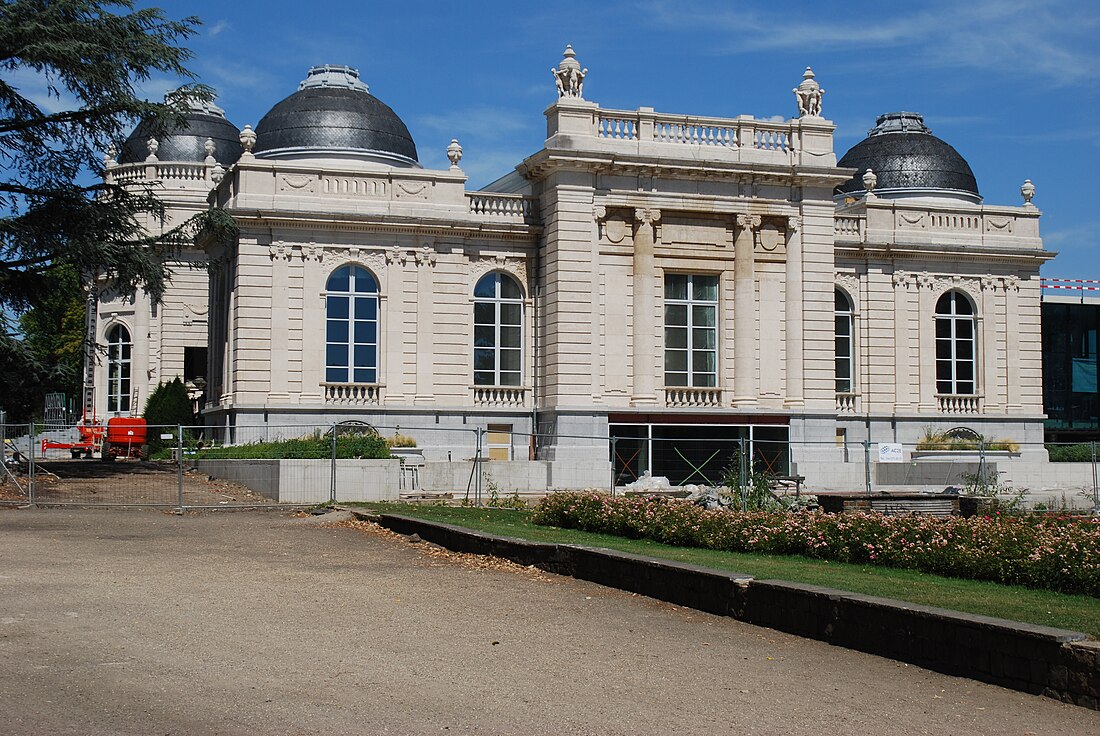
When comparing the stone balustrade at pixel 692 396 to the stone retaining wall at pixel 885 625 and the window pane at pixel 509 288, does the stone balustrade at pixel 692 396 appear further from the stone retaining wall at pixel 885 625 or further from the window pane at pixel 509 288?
the stone retaining wall at pixel 885 625

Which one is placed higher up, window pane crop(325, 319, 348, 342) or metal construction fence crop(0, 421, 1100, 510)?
window pane crop(325, 319, 348, 342)

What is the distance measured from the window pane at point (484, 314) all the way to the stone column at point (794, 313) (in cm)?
892

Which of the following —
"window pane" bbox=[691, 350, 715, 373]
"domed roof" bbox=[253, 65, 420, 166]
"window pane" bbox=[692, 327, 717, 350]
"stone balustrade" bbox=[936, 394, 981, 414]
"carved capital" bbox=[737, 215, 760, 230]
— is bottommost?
"stone balustrade" bbox=[936, 394, 981, 414]

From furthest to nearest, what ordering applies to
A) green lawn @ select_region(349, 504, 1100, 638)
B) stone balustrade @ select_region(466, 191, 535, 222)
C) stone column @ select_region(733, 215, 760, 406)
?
stone balustrade @ select_region(466, 191, 535, 222) < stone column @ select_region(733, 215, 760, 406) < green lawn @ select_region(349, 504, 1100, 638)

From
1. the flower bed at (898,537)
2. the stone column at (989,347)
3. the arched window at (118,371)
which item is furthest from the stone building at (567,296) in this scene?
the flower bed at (898,537)

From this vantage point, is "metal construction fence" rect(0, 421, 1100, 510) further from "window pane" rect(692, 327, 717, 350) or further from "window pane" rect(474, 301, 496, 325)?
"window pane" rect(474, 301, 496, 325)

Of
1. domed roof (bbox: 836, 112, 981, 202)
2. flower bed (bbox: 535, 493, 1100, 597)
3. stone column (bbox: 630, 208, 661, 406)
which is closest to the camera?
flower bed (bbox: 535, 493, 1100, 597)

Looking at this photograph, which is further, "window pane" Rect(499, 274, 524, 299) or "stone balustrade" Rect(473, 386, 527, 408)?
"window pane" Rect(499, 274, 524, 299)

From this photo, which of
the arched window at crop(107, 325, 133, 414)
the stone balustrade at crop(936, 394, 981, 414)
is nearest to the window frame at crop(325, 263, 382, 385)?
the arched window at crop(107, 325, 133, 414)

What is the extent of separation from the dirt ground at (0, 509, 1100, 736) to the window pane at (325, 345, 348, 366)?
74.2 feet

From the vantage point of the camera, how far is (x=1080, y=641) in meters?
9.39

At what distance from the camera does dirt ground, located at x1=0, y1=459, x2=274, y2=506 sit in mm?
26062

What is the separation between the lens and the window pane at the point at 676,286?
129 feet

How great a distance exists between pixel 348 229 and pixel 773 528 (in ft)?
76.4
